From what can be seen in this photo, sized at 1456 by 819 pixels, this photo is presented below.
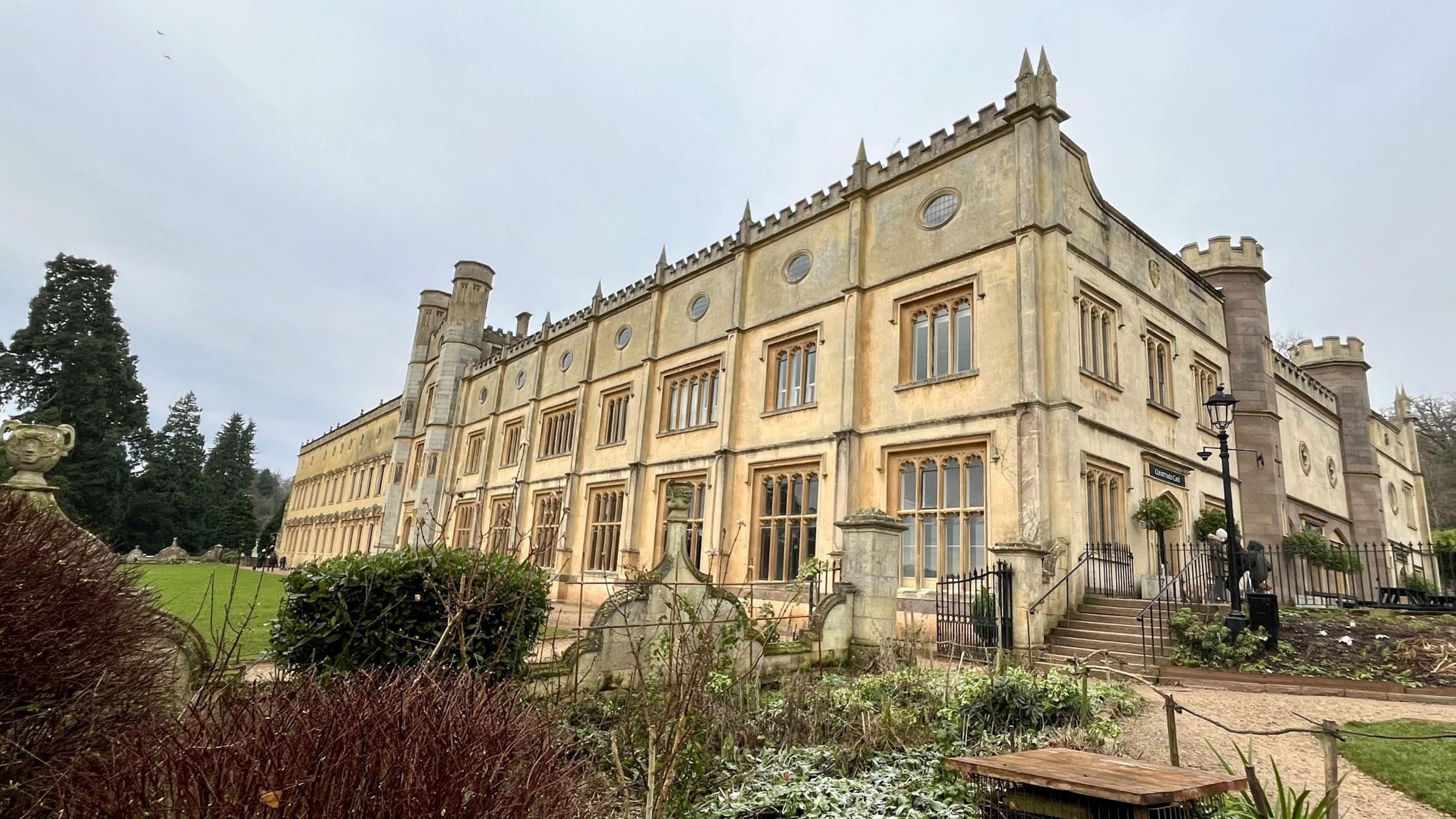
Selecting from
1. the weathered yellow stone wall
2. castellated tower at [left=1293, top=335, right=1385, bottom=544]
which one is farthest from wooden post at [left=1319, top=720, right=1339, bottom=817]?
the weathered yellow stone wall

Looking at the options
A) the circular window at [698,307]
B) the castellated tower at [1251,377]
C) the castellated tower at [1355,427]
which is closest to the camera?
the castellated tower at [1251,377]

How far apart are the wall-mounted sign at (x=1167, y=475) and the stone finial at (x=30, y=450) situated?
1585 cm

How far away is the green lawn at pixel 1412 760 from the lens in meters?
4.65

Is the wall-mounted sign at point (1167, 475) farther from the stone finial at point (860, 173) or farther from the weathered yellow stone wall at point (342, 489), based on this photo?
the weathered yellow stone wall at point (342, 489)

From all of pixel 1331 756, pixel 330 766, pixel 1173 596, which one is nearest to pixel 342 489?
pixel 1173 596

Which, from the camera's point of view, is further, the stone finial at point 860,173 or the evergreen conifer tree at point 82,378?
the evergreen conifer tree at point 82,378

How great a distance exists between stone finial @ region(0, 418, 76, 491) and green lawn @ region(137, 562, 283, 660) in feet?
3.63

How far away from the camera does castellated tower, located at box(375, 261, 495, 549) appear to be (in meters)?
31.3

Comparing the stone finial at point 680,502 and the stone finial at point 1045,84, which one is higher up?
the stone finial at point 1045,84

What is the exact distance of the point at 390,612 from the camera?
507cm

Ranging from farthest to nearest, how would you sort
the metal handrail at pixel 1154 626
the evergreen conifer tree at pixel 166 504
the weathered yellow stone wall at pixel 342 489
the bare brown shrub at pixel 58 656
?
the evergreen conifer tree at pixel 166 504 < the weathered yellow stone wall at pixel 342 489 < the metal handrail at pixel 1154 626 < the bare brown shrub at pixel 58 656

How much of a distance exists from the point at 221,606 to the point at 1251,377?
74.4 ft

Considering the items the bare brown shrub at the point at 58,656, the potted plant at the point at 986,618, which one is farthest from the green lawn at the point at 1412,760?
the bare brown shrub at the point at 58,656

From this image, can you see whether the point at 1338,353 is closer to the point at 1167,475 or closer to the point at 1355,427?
the point at 1355,427
